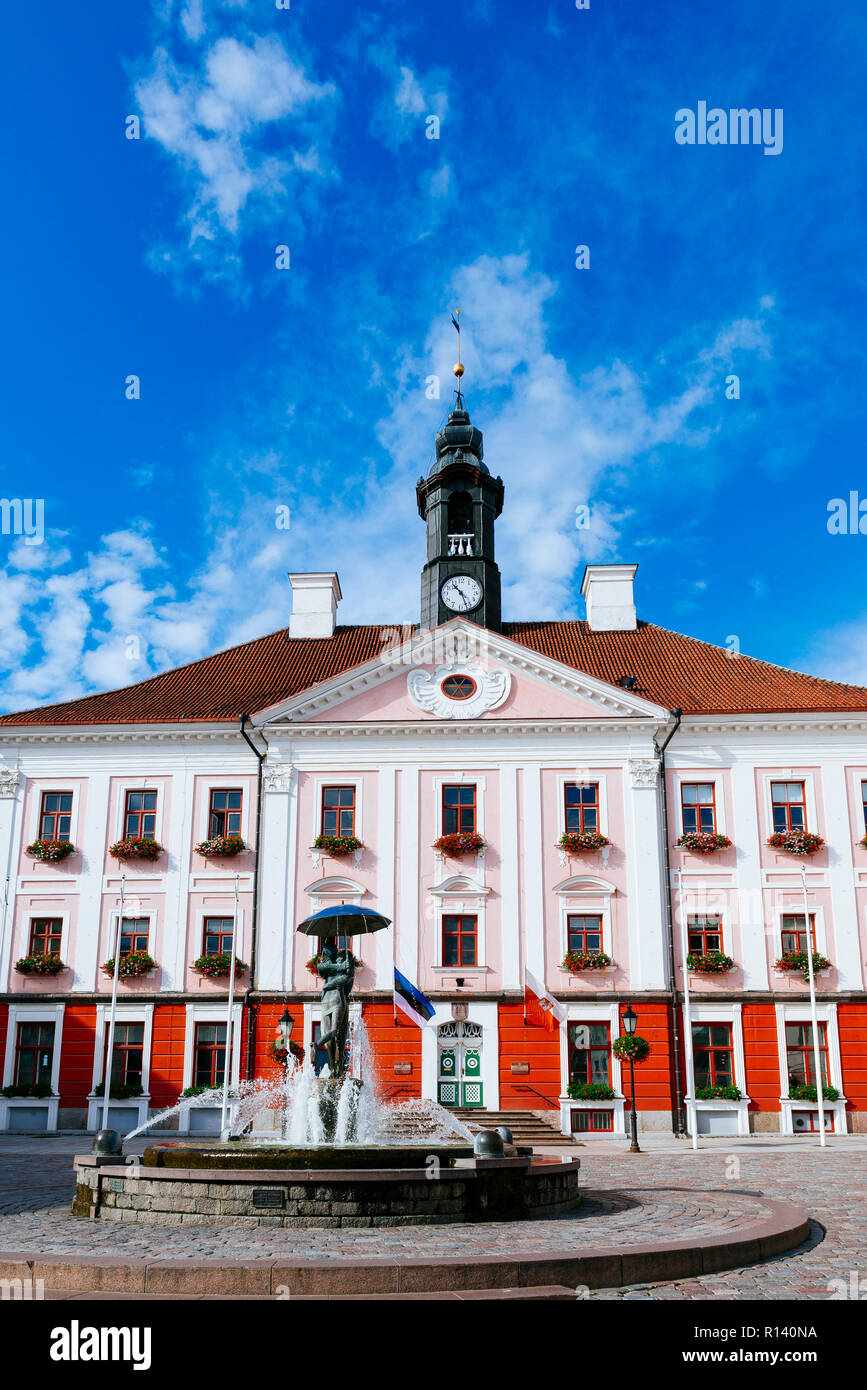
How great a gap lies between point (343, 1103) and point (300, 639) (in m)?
24.5

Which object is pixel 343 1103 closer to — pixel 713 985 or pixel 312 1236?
pixel 312 1236

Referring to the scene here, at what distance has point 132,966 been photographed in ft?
Result: 101

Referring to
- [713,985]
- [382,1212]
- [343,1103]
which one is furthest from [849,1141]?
[382,1212]

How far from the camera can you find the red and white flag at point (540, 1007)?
95.8 ft

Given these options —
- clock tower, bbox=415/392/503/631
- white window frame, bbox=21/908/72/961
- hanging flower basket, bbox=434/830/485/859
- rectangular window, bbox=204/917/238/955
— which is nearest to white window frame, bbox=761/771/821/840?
hanging flower basket, bbox=434/830/485/859

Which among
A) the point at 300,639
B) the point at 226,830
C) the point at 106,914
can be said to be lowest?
the point at 106,914

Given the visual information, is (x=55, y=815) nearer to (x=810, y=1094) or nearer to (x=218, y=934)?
(x=218, y=934)

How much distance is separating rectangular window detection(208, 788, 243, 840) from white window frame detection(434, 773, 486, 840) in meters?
5.58

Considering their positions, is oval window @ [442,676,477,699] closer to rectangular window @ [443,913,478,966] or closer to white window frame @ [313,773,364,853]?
white window frame @ [313,773,364,853]

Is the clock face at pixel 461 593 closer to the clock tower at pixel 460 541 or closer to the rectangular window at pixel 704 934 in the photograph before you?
the clock tower at pixel 460 541

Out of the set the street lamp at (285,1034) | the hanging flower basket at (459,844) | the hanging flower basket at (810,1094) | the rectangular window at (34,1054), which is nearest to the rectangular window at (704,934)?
the hanging flower basket at (810,1094)

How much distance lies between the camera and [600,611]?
38750 millimetres

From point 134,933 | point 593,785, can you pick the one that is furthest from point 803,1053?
point 134,933
